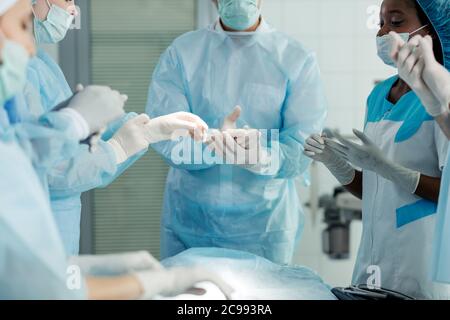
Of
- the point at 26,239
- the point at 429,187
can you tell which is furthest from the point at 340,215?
the point at 26,239

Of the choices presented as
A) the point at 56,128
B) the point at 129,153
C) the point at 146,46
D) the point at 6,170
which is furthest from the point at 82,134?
the point at 146,46

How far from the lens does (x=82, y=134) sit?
4.63 ft

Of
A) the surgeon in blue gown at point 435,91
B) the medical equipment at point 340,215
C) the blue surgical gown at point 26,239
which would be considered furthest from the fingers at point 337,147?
the medical equipment at point 340,215

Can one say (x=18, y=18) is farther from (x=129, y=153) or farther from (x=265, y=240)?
(x=265, y=240)

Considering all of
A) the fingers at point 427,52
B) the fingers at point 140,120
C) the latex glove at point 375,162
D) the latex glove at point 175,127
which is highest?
the fingers at point 427,52

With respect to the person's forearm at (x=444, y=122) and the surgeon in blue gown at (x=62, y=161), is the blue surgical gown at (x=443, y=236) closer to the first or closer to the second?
the person's forearm at (x=444, y=122)

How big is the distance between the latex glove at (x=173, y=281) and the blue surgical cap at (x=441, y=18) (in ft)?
2.99

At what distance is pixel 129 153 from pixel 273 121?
22.8 inches

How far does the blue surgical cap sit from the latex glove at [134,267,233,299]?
2.99 ft

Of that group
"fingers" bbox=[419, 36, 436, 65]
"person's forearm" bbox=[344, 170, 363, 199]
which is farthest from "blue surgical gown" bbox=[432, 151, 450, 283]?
"person's forearm" bbox=[344, 170, 363, 199]

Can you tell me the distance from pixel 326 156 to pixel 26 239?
1135 mm

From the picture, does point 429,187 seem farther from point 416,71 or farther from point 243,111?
point 243,111

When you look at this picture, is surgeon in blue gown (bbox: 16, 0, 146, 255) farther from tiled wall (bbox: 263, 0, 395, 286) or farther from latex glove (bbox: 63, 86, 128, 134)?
tiled wall (bbox: 263, 0, 395, 286)

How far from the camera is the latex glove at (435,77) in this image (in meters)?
1.60
